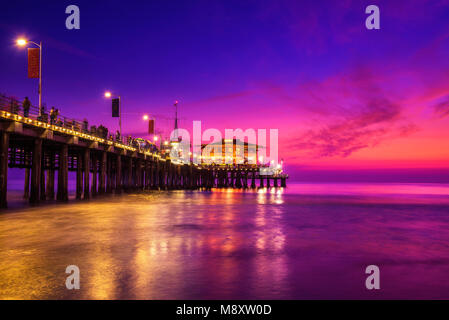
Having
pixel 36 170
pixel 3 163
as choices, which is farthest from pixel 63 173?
pixel 3 163

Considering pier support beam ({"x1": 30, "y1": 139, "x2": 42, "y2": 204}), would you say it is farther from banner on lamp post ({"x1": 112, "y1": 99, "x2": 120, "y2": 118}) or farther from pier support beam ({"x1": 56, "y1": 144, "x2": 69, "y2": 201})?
banner on lamp post ({"x1": 112, "y1": 99, "x2": 120, "y2": 118})

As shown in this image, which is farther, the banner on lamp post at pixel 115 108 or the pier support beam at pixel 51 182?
the banner on lamp post at pixel 115 108

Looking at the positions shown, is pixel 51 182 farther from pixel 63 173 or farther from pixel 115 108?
pixel 63 173

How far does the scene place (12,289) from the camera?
7.19 m

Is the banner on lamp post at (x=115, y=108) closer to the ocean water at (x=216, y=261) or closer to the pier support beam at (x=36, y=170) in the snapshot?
the pier support beam at (x=36, y=170)

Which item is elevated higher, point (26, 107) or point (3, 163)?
point (26, 107)

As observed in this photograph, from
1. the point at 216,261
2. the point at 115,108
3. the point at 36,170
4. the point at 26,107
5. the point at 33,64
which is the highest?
the point at 33,64

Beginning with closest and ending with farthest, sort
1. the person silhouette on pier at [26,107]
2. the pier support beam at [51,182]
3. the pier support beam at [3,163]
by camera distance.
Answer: the pier support beam at [3,163] → the person silhouette on pier at [26,107] → the pier support beam at [51,182]

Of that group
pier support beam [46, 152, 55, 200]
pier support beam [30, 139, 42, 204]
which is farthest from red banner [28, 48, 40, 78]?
pier support beam [46, 152, 55, 200]

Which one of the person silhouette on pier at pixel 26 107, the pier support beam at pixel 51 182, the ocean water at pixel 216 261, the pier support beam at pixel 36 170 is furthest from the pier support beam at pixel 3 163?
the pier support beam at pixel 51 182

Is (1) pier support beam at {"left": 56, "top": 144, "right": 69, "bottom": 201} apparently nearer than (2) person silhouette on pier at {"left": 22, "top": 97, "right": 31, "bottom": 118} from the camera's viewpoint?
No

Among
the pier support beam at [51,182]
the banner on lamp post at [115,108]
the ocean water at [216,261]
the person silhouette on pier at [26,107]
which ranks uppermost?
the banner on lamp post at [115,108]

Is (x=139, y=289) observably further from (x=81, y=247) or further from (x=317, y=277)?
(x=81, y=247)
